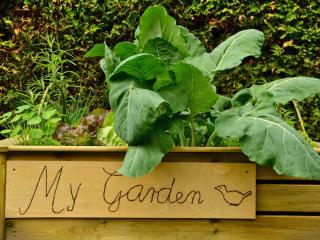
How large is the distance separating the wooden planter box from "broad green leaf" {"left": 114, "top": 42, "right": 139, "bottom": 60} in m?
0.36

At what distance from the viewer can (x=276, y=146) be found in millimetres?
1578

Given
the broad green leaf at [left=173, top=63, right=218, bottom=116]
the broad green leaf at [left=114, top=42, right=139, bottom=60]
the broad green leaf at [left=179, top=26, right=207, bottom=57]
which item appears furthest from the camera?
the broad green leaf at [left=179, top=26, right=207, bottom=57]

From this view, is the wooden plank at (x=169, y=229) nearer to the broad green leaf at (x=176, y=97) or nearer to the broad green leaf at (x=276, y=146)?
the broad green leaf at (x=276, y=146)

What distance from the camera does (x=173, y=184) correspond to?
1685 millimetres

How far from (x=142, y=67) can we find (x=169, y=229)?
57 cm

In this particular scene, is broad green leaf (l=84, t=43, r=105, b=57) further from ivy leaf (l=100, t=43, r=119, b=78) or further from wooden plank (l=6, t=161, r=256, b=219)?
wooden plank (l=6, t=161, r=256, b=219)

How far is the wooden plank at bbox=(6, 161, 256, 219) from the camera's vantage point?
1.68m

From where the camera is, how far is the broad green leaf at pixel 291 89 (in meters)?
1.79

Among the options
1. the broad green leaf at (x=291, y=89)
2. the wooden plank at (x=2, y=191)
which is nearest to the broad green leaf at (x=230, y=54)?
the broad green leaf at (x=291, y=89)

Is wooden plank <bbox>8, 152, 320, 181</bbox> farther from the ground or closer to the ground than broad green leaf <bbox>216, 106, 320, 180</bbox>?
closer to the ground

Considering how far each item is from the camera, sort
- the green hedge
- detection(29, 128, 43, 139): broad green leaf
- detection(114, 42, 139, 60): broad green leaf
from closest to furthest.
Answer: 1. detection(114, 42, 139, 60): broad green leaf
2. detection(29, 128, 43, 139): broad green leaf
3. the green hedge

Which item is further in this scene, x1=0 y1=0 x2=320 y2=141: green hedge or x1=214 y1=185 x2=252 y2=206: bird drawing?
x1=0 y1=0 x2=320 y2=141: green hedge

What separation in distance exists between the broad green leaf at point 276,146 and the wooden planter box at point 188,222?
113 millimetres

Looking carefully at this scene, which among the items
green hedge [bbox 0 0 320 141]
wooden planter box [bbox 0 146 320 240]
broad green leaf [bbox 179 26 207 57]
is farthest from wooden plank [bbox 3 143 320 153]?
green hedge [bbox 0 0 320 141]
